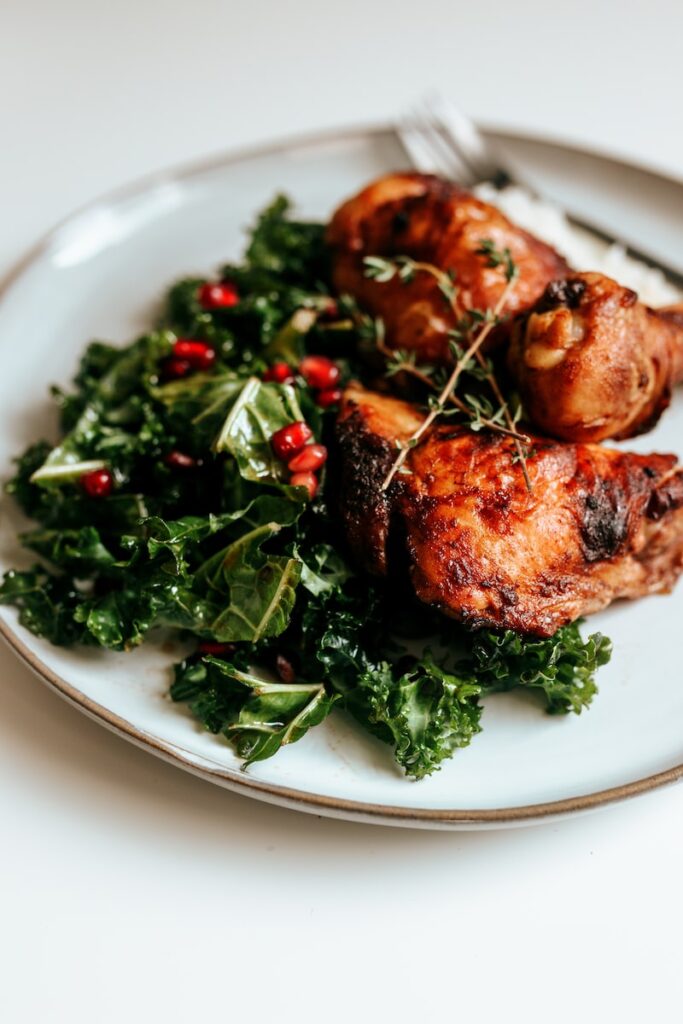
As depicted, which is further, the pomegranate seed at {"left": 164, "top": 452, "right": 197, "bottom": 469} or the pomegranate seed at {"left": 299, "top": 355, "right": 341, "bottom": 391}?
the pomegranate seed at {"left": 299, "top": 355, "right": 341, "bottom": 391}

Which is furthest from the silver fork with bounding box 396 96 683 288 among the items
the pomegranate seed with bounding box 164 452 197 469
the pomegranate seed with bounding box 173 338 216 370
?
the pomegranate seed with bounding box 164 452 197 469

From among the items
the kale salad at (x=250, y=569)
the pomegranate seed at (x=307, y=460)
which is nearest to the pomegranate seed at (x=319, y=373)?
the kale salad at (x=250, y=569)

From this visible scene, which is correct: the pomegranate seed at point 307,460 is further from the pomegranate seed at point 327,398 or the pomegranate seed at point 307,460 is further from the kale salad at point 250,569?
the pomegranate seed at point 327,398

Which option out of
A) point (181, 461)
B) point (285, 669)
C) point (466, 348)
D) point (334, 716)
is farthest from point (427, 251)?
point (334, 716)

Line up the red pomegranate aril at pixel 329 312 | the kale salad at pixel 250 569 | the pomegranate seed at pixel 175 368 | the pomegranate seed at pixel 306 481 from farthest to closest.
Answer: the red pomegranate aril at pixel 329 312 → the pomegranate seed at pixel 175 368 → the pomegranate seed at pixel 306 481 → the kale salad at pixel 250 569

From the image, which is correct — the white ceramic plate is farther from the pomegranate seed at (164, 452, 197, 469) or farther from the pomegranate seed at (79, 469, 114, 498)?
the pomegranate seed at (164, 452, 197, 469)

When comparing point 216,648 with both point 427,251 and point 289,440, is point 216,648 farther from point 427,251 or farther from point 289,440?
point 427,251

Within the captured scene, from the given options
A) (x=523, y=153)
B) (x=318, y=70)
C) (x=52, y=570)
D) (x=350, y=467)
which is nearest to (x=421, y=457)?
(x=350, y=467)
